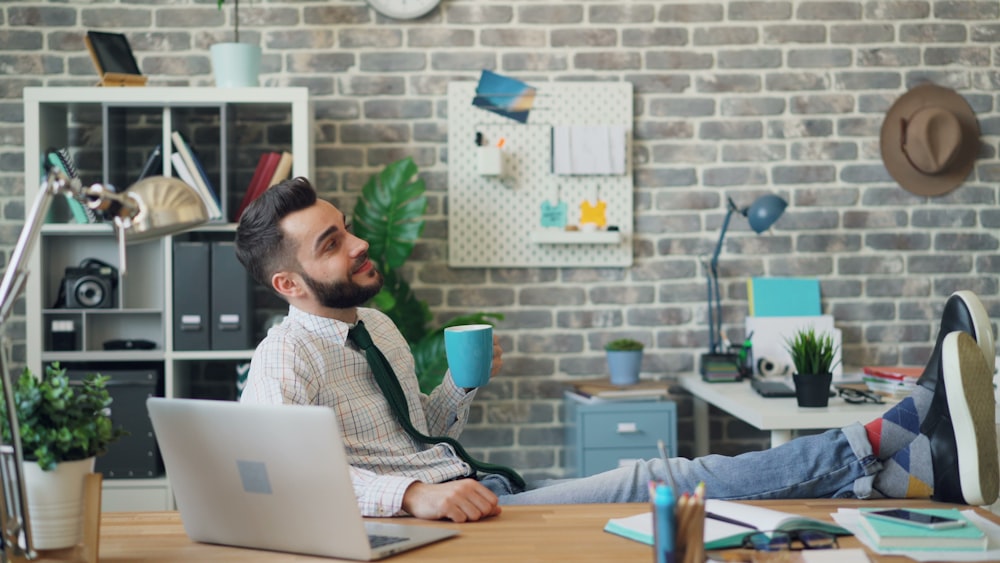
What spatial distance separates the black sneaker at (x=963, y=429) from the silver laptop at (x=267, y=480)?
856 millimetres

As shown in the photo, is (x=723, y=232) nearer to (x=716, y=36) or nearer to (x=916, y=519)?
(x=716, y=36)

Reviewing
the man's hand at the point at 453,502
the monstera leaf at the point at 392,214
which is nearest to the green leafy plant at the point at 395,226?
the monstera leaf at the point at 392,214

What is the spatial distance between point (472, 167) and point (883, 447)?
6.87 ft

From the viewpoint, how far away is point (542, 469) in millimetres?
3670

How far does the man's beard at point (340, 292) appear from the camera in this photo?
6.56ft

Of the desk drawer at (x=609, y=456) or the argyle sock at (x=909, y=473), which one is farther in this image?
the desk drawer at (x=609, y=456)

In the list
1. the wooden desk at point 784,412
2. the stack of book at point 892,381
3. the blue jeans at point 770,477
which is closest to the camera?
the blue jeans at point 770,477

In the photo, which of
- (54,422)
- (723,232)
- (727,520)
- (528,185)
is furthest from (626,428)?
(54,422)

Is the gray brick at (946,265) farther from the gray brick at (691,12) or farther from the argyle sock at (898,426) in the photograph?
the argyle sock at (898,426)

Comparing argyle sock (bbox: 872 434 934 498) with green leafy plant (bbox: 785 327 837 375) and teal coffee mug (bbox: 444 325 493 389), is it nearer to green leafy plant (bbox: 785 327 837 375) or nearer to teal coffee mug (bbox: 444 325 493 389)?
teal coffee mug (bbox: 444 325 493 389)

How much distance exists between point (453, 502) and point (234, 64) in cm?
219

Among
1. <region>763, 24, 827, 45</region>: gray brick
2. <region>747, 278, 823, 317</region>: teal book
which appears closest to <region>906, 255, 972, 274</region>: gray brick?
<region>747, 278, 823, 317</region>: teal book

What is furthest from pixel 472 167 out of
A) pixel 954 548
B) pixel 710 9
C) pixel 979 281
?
pixel 954 548

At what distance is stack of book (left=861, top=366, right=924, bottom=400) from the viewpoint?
9.68ft
